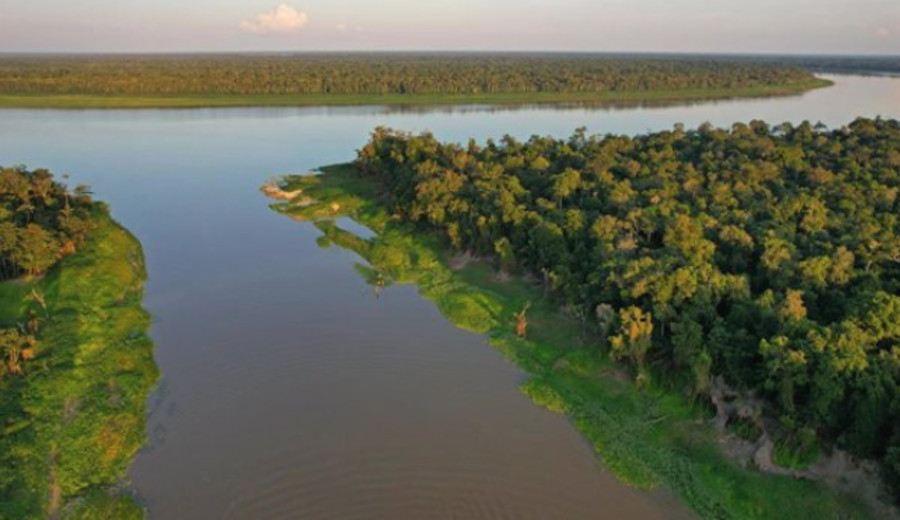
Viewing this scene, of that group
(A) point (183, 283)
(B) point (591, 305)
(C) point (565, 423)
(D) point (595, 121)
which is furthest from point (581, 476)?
(D) point (595, 121)

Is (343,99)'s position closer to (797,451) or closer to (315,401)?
(315,401)

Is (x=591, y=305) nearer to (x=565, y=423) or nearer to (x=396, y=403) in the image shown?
(x=565, y=423)

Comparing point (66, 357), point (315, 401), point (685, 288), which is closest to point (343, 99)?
point (66, 357)

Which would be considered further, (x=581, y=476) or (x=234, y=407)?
(x=234, y=407)

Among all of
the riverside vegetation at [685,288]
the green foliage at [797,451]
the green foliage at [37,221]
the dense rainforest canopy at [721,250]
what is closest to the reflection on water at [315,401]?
the riverside vegetation at [685,288]

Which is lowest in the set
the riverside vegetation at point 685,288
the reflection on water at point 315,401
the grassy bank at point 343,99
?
the reflection on water at point 315,401

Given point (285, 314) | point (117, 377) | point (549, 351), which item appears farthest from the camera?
point (285, 314)

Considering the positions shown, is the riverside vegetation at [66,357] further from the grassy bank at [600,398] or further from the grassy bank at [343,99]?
the grassy bank at [343,99]

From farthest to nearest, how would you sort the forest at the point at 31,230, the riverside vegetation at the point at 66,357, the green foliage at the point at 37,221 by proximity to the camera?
the green foliage at the point at 37,221, the forest at the point at 31,230, the riverside vegetation at the point at 66,357
